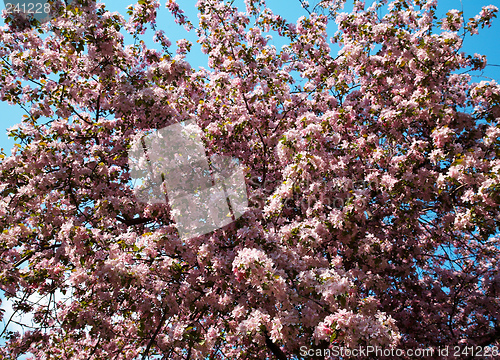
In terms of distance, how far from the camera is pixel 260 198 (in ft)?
21.7

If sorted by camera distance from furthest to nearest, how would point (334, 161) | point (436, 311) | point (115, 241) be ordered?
point (436, 311) → point (334, 161) → point (115, 241)

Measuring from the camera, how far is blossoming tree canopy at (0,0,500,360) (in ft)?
17.6

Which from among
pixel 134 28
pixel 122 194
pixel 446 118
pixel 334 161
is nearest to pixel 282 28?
pixel 134 28

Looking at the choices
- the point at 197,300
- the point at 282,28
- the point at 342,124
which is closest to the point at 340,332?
the point at 197,300

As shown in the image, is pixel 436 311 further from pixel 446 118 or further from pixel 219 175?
pixel 219 175

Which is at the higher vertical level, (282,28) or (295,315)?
(282,28)

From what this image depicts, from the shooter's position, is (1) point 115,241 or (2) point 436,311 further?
(2) point 436,311

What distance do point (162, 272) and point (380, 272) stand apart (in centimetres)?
501

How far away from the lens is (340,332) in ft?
14.7

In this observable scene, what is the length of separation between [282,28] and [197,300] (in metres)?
8.78

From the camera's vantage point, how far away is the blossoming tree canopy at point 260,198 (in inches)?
211

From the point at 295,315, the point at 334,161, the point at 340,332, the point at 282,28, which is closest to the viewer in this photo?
the point at 340,332

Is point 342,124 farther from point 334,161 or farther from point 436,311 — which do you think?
point 436,311

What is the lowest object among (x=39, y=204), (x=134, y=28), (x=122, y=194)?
(x=39, y=204)
